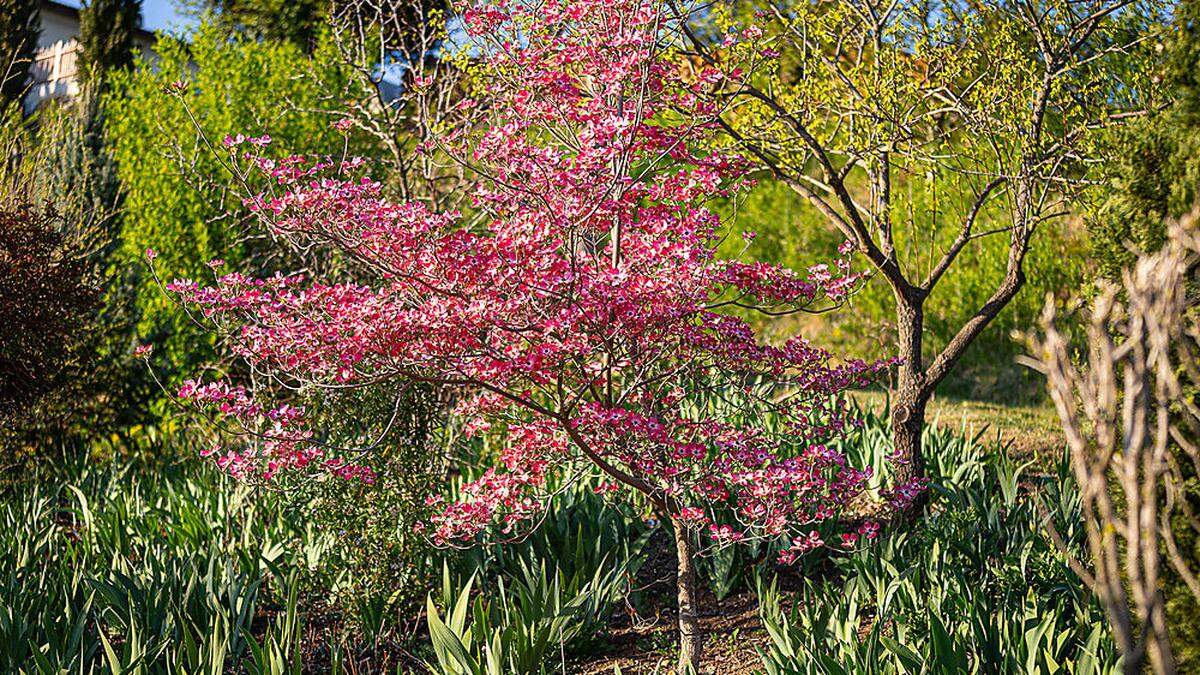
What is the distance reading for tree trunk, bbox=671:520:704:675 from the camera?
4.27 meters

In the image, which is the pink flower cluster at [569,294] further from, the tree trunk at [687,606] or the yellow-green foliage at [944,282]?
the yellow-green foliage at [944,282]

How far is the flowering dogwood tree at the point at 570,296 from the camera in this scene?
148 inches

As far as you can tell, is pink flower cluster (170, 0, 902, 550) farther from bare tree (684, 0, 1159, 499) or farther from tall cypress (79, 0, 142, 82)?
tall cypress (79, 0, 142, 82)

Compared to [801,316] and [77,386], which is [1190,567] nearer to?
[77,386]

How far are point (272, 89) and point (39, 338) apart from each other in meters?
3.74

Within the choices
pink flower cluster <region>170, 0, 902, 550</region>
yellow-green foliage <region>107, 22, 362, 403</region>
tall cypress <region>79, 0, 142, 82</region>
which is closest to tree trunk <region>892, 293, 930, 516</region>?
pink flower cluster <region>170, 0, 902, 550</region>

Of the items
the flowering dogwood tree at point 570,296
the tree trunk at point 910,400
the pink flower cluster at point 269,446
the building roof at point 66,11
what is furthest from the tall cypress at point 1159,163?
the building roof at point 66,11

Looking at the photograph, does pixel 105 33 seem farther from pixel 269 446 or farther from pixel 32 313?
pixel 269 446

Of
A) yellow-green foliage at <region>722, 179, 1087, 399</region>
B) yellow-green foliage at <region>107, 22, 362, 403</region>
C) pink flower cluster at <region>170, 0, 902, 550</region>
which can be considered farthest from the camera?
yellow-green foliage at <region>722, 179, 1087, 399</region>

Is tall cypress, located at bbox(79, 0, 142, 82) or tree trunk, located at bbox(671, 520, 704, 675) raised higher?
tall cypress, located at bbox(79, 0, 142, 82)

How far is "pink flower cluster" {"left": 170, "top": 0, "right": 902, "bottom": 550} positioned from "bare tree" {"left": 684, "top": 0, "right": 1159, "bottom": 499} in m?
0.97

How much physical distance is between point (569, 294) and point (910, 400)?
7.97ft

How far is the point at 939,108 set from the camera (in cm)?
553

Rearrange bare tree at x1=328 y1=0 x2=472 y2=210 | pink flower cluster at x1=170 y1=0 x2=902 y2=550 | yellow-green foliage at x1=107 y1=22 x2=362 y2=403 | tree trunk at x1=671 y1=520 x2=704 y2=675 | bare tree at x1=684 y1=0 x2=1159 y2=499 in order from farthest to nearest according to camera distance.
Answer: yellow-green foliage at x1=107 y1=22 x2=362 y2=403 → bare tree at x1=328 y1=0 x2=472 y2=210 → bare tree at x1=684 y1=0 x2=1159 y2=499 → tree trunk at x1=671 y1=520 x2=704 y2=675 → pink flower cluster at x1=170 y1=0 x2=902 y2=550
